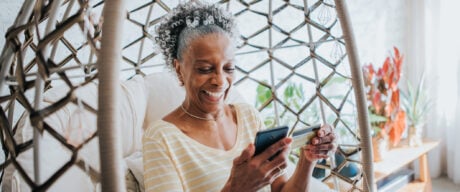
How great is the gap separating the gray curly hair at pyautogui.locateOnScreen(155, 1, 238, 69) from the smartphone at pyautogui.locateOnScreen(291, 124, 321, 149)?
0.29m

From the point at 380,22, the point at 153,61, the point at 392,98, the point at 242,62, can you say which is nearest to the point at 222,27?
the point at 153,61

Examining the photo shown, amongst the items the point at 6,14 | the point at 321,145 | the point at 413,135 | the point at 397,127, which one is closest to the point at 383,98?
the point at 397,127

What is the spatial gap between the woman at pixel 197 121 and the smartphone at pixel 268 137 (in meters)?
0.17

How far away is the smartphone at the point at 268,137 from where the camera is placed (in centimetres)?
84

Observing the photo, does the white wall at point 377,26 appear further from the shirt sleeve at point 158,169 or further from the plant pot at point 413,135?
the shirt sleeve at point 158,169

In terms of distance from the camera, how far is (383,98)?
2.24 metres

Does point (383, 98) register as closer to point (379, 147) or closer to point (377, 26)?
point (379, 147)

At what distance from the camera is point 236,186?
33.5 inches

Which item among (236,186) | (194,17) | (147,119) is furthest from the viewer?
(147,119)

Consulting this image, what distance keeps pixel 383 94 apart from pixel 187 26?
4.92 ft

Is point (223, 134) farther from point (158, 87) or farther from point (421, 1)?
point (421, 1)

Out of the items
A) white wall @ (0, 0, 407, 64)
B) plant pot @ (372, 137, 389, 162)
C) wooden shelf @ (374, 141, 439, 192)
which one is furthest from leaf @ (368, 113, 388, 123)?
white wall @ (0, 0, 407, 64)

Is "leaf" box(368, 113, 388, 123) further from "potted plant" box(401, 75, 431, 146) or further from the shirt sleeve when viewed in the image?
the shirt sleeve

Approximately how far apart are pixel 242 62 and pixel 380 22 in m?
1.31
